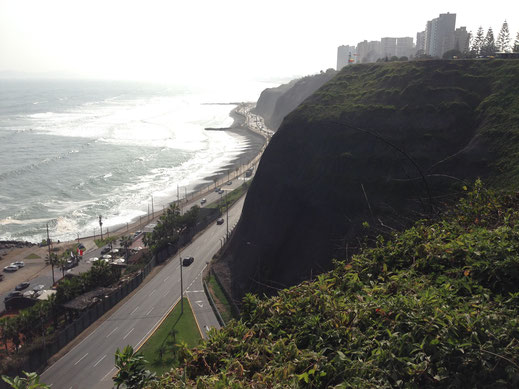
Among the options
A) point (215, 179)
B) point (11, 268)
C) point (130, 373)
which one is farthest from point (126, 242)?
point (130, 373)

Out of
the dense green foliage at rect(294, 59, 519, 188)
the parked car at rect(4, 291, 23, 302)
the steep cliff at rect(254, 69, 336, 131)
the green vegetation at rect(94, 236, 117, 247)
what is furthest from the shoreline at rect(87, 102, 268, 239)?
the dense green foliage at rect(294, 59, 519, 188)

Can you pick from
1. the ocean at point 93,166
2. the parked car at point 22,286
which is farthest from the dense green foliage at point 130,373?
the ocean at point 93,166

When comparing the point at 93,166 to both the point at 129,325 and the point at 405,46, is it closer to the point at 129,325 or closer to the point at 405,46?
the point at 129,325

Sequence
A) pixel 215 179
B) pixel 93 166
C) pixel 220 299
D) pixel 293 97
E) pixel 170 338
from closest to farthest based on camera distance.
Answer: pixel 170 338, pixel 220 299, pixel 215 179, pixel 93 166, pixel 293 97

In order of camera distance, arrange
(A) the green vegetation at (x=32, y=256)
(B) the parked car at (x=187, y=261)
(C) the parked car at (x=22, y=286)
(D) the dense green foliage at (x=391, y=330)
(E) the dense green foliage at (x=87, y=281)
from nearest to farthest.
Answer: (D) the dense green foliage at (x=391, y=330), (E) the dense green foliage at (x=87, y=281), (C) the parked car at (x=22, y=286), (B) the parked car at (x=187, y=261), (A) the green vegetation at (x=32, y=256)

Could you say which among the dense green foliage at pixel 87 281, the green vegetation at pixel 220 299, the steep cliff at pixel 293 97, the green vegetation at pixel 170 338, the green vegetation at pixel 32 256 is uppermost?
the steep cliff at pixel 293 97

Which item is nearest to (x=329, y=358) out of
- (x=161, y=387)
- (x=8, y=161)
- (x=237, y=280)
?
(x=161, y=387)

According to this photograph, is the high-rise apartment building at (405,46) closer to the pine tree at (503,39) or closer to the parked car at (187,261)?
the pine tree at (503,39)
